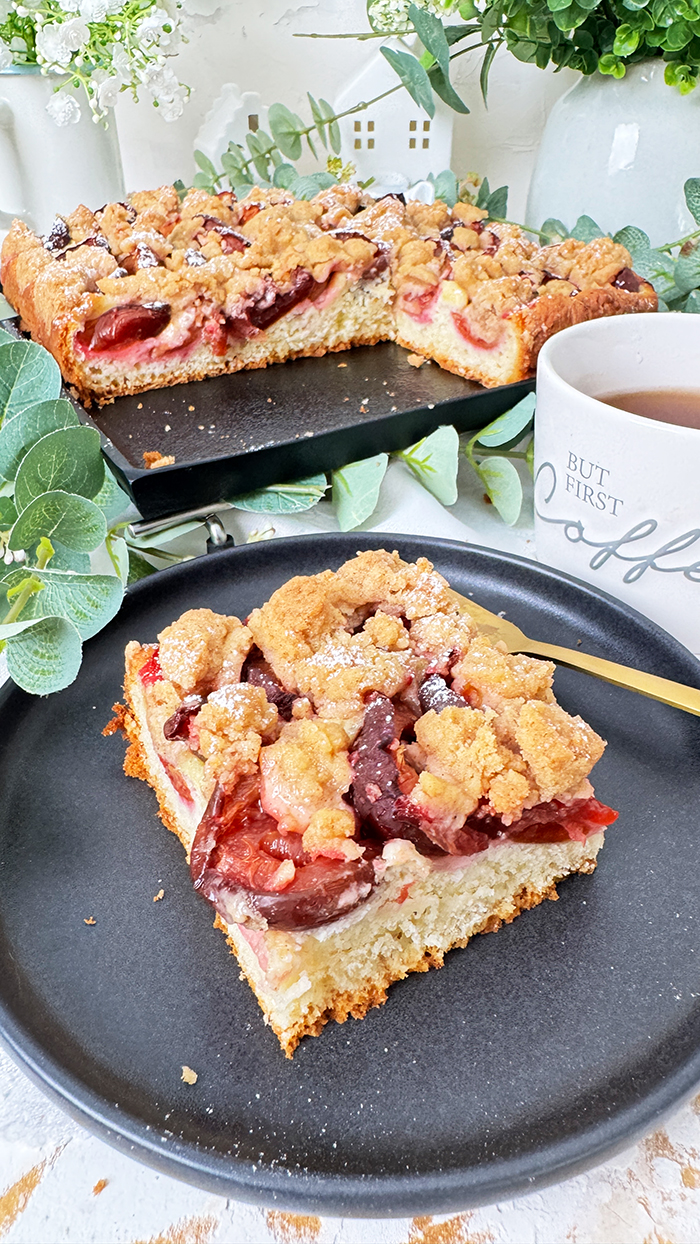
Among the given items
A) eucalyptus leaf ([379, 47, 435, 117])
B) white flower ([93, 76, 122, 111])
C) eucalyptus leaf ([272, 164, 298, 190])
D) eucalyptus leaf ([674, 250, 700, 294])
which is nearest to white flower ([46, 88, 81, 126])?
white flower ([93, 76, 122, 111])

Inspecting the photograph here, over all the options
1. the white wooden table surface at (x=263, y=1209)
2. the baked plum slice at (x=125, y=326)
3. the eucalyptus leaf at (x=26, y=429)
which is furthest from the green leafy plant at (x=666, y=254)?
the white wooden table surface at (x=263, y=1209)

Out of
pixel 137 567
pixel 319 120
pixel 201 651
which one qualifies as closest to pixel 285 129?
pixel 319 120

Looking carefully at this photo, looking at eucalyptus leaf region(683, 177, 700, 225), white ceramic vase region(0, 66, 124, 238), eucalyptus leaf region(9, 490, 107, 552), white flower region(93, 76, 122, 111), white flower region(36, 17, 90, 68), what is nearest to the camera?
eucalyptus leaf region(9, 490, 107, 552)

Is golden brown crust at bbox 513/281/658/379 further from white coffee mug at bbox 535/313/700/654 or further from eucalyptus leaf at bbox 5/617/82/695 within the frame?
eucalyptus leaf at bbox 5/617/82/695

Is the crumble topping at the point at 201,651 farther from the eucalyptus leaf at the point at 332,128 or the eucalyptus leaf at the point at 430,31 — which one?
the eucalyptus leaf at the point at 332,128

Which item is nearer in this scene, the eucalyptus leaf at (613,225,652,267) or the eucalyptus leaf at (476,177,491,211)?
the eucalyptus leaf at (613,225,652,267)

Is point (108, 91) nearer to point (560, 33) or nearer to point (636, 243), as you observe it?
point (560, 33)

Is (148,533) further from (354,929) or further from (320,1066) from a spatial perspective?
(320,1066)
